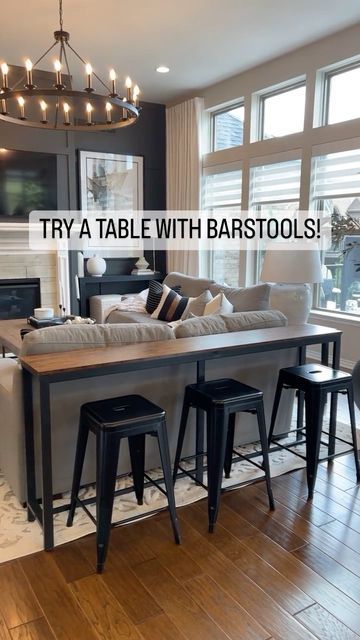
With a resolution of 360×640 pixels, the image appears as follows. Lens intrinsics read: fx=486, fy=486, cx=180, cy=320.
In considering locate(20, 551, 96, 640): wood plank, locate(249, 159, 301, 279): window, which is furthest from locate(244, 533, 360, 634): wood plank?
locate(249, 159, 301, 279): window

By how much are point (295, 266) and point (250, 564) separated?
263 cm

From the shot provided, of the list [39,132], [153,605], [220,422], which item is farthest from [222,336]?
[39,132]

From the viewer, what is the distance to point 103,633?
1.66 metres

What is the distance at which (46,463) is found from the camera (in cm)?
204

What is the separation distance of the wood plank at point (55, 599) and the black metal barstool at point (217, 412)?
2.32 feet

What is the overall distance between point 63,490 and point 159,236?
18.2 ft

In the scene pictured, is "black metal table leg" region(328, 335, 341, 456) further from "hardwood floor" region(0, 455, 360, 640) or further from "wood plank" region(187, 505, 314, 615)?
"wood plank" region(187, 505, 314, 615)

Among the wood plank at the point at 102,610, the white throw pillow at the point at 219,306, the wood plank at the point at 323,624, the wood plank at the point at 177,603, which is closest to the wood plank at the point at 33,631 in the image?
the wood plank at the point at 102,610

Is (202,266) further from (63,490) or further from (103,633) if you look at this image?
(103,633)

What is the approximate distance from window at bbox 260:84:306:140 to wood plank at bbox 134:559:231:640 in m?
4.81

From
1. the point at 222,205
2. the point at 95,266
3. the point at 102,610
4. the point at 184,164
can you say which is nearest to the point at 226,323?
the point at 102,610

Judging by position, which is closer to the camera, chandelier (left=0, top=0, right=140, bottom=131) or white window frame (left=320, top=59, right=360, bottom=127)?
chandelier (left=0, top=0, right=140, bottom=131)

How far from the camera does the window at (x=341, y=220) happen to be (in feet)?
16.2

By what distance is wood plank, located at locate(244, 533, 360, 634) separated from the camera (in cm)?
175
